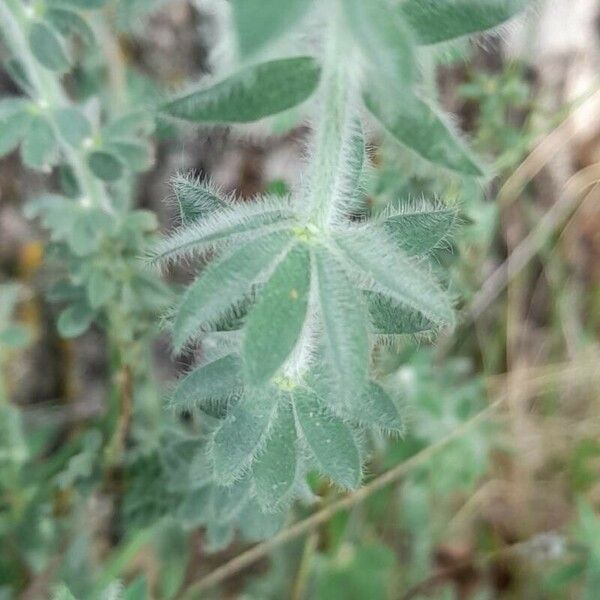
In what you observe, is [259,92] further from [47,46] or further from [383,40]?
[47,46]

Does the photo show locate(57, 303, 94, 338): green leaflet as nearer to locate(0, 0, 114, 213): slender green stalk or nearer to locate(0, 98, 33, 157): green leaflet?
locate(0, 0, 114, 213): slender green stalk

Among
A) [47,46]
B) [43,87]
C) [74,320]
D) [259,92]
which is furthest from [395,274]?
[74,320]

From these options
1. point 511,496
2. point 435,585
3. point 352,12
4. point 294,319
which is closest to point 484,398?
point 511,496

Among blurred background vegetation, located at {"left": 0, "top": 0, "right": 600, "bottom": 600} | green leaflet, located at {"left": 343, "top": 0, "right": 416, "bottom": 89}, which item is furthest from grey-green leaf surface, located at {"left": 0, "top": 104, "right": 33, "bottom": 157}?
green leaflet, located at {"left": 343, "top": 0, "right": 416, "bottom": 89}

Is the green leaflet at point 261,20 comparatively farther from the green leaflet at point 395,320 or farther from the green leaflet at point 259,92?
the green leaflet at point 395,320

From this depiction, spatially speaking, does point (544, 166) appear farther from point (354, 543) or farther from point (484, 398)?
point (354, 543)
